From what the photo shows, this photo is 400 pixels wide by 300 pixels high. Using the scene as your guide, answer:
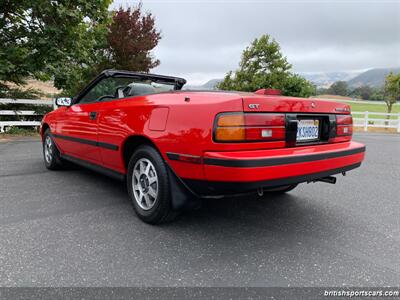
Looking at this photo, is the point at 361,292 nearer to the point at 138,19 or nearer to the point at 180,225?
the point at 180,225

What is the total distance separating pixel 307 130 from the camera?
2.55m

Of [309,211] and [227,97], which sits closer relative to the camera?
[227,97]

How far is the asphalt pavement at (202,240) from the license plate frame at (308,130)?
0.82 metres

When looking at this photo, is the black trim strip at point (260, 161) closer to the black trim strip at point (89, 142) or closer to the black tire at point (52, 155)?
the black trim strip at point (89, 142)

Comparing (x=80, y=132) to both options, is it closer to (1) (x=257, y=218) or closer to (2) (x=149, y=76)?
(2) (x=149, y=76)

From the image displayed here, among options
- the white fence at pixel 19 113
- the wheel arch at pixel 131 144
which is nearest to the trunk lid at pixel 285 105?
the wheel arch at pixel 131 144

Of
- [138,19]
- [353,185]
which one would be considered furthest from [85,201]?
[138,19]

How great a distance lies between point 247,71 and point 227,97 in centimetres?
1617

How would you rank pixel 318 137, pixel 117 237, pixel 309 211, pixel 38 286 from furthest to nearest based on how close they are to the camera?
pixel 309 211 → pixel 318 137 → pixel 117 237 → pixel 38 286

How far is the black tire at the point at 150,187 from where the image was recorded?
2484 millimetres

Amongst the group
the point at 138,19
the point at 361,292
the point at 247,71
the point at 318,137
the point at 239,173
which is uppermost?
the point at 138,19

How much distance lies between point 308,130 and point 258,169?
78 cm

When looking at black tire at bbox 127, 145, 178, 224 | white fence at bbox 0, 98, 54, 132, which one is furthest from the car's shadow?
white fence at bbox 0, 98, 54, 132

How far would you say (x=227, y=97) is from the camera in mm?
2207
